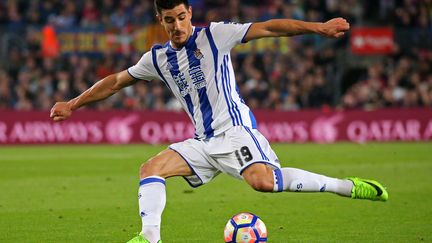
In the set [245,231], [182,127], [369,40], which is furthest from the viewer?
[369,40]

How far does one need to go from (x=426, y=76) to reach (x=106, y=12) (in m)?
10.00

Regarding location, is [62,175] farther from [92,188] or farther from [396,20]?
[396,20]

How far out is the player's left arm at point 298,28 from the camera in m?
7.37

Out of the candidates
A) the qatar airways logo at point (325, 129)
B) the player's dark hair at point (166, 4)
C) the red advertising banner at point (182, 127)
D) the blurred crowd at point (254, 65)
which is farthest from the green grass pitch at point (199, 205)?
the blurred crowd at point (254, 65)

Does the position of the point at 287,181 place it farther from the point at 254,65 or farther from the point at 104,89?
the point at 254,65

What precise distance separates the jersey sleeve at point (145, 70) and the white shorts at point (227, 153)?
0.71 meters

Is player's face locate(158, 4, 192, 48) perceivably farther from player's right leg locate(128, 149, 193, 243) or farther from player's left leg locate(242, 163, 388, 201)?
player's left leg locate(242, 163, 388, 201)

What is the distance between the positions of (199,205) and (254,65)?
15581 millimetres

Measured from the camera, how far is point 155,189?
25.3ft

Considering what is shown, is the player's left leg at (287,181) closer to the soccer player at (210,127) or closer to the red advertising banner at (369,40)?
the soccer player at (210,127)

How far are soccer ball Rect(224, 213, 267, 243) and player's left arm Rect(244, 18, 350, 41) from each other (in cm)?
157

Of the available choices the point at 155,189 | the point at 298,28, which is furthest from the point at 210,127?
the point at 298,28

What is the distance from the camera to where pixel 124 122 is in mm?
23969

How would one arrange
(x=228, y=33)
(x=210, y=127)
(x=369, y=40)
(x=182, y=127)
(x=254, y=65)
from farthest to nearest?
(x=369, y=40) → (x=254, y=65) → (x=182, y=127) → (x=210, y=127) → (x=228, y=33)
